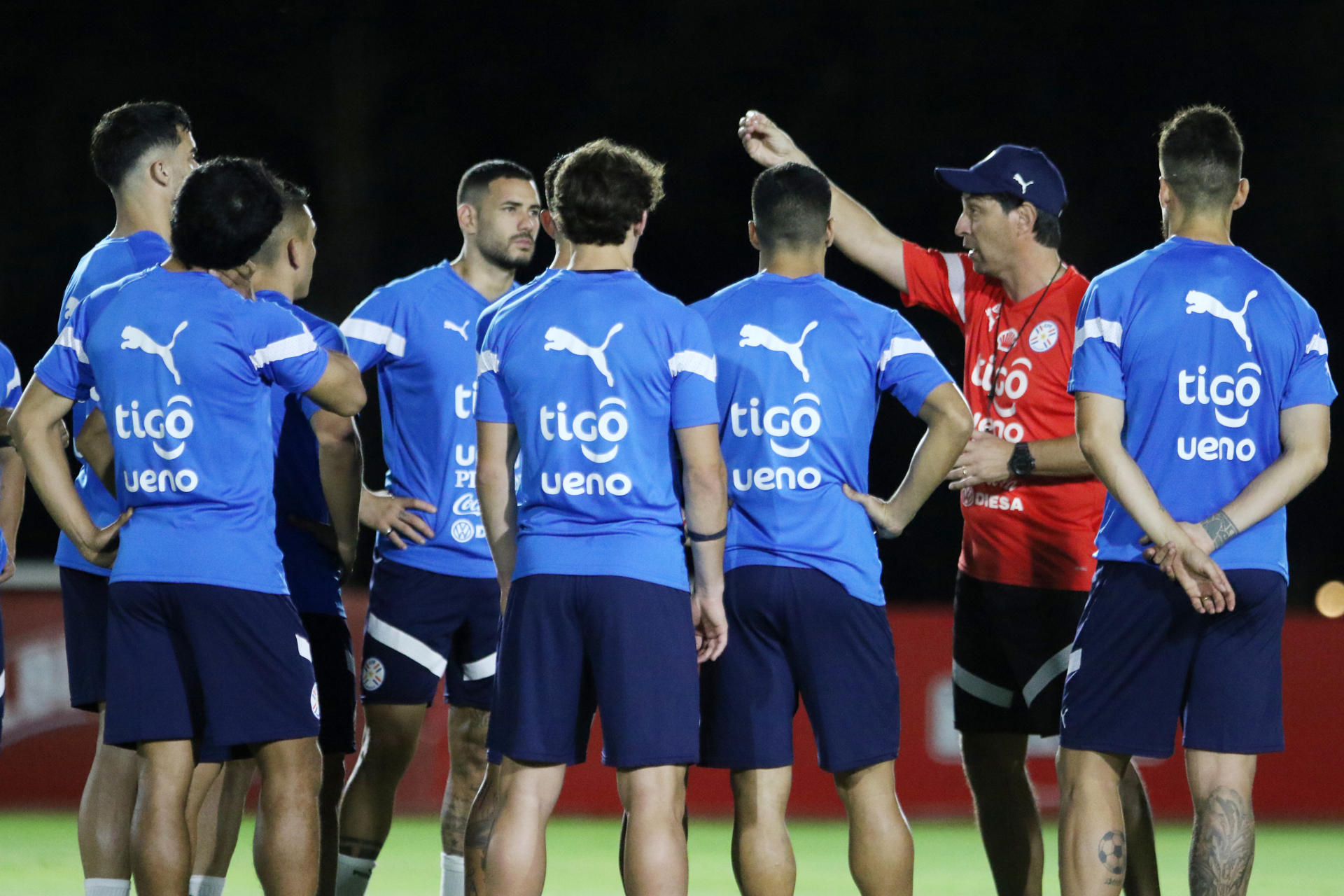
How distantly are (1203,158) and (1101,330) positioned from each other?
0.58 meters

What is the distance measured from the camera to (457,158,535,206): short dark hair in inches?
242

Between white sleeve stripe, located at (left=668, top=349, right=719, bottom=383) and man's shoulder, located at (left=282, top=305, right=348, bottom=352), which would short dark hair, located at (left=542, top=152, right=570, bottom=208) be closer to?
white sleeve stripe, located at (left=668, top=349, right=719, bottom=383)

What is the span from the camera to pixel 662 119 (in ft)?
62.4

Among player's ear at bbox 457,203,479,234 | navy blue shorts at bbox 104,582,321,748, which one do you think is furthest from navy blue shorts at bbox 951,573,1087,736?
navy blue shorts at bbox 104,582,321,748

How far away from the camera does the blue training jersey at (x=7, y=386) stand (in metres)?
5.38

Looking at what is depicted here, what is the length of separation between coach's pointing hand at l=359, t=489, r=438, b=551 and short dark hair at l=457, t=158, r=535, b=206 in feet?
3.92

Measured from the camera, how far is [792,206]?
498cm

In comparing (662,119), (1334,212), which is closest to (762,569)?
(662,119)

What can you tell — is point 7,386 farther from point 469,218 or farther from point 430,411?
point 469,218

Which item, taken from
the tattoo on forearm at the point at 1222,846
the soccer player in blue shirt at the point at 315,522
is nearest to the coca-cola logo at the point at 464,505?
the soccer player in blue shirt at the point at 315,522

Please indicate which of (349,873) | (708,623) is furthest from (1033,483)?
(349,873)

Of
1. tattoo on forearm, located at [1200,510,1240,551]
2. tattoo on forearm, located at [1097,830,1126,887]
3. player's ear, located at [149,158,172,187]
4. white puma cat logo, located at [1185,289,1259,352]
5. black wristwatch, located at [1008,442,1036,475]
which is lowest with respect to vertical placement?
tattoo on forearm, located at [1097,830,1126,887]

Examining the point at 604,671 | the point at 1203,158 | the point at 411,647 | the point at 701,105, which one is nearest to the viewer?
the point at 604,671

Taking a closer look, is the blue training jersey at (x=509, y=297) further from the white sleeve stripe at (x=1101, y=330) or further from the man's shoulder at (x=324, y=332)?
the white sleeve stripe at (x=1101, y=330)
